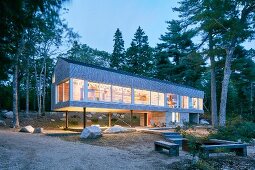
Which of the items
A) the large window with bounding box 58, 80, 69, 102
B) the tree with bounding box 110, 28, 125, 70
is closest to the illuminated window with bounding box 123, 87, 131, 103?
the large window with bounding box 58, 80, 69, 102

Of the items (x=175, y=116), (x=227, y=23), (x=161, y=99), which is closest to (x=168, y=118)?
(x=175, y=116)

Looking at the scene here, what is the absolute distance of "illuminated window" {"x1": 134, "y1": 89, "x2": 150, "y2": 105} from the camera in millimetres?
22380

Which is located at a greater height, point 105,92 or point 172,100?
point 105,92

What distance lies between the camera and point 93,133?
44.4 ft

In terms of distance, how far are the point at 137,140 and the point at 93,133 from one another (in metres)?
2.24

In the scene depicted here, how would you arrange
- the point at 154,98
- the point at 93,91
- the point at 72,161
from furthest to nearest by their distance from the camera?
the point at 154,98
the point at 93,91
the point at 72,161

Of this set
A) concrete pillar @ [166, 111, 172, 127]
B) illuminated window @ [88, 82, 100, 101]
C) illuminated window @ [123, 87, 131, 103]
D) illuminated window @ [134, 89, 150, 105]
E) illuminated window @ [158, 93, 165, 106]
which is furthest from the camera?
concrete pillar @ [166, 111, 172, 127]

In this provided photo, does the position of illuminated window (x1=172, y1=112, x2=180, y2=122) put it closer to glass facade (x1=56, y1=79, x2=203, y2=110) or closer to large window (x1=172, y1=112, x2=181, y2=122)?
large window (x1=172, y1=112, x2=181, y2=122)

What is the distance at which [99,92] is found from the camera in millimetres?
19141

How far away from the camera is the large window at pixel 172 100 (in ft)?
85.7

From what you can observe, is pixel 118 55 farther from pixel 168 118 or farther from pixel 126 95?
pixel 126 95

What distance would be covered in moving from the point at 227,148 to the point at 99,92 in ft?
37.3

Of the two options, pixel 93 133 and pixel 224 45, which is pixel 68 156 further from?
pixel 224 45

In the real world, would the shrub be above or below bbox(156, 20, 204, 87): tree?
below
